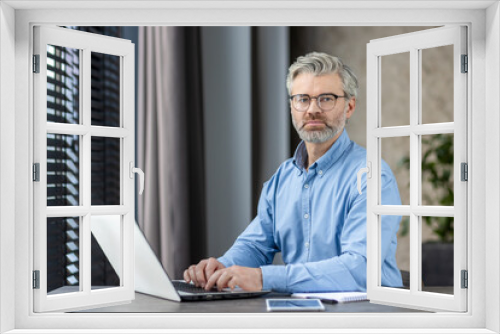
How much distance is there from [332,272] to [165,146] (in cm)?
177

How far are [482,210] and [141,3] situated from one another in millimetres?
1210

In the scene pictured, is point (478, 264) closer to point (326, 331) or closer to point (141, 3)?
point (326, 331)

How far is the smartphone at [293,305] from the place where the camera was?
6.03 feet

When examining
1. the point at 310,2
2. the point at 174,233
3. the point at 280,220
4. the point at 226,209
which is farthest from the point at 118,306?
the point at 226,209

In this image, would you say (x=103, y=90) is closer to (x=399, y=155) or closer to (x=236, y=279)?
(x=236, y=279)

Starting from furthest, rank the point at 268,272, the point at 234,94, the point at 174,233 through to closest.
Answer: the point at 234,94
the point at 174,233
the point at 268,272

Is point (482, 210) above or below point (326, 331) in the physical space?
above

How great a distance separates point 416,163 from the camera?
1951mm

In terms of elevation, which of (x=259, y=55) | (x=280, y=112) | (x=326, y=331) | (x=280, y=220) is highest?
(x=259, y=55)

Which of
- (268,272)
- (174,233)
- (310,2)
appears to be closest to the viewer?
(310,2)

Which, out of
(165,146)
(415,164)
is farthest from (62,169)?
(415,164)

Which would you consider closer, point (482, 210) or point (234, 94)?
point (482, 210)

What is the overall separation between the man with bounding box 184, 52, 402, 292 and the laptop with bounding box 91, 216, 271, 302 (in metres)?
0.19

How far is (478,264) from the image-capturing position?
1.82 m
